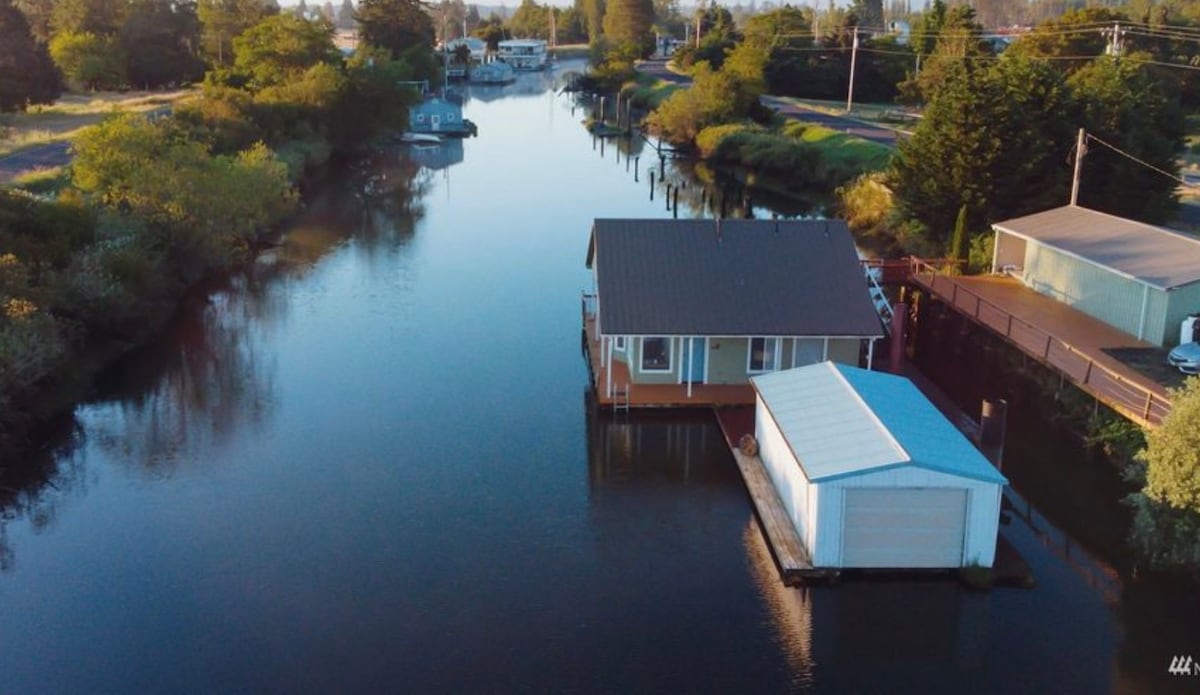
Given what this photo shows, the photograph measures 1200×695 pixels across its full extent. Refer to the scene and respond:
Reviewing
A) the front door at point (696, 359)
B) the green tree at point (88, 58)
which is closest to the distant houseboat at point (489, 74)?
the green tree at point (88, 58)

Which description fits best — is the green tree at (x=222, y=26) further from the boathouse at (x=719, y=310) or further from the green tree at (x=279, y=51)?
Result: the boathouse at (x=719, y=310)

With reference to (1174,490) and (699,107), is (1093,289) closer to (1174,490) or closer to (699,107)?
(1174,490)

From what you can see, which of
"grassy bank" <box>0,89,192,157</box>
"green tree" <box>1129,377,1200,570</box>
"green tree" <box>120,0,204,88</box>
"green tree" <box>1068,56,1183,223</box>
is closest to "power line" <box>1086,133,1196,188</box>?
"green tree" <box>1068,56,1183,223</box>

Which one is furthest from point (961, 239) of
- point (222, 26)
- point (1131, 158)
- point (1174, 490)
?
point (222, 26)

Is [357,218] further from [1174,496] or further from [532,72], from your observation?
[532,72]

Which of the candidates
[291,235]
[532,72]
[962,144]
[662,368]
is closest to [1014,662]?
[662,368]

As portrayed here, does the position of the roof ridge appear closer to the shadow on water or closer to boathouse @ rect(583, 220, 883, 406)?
boathouse @ rect(583, 220, 883, 406)
